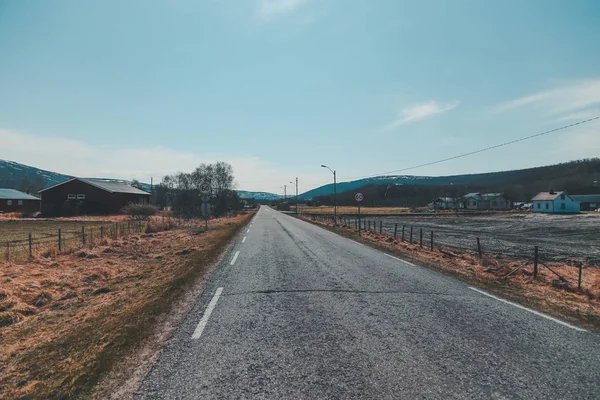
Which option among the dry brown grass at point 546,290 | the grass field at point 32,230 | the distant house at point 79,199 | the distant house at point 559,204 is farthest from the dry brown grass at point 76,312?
the distant house at point 559,204

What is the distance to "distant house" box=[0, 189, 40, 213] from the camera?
5679cm

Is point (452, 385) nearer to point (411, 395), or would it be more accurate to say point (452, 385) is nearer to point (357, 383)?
point (411, 395)

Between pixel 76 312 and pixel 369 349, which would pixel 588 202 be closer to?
pixel 369 349

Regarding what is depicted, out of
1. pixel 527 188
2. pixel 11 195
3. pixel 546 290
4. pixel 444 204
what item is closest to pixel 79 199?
pixel 11 195

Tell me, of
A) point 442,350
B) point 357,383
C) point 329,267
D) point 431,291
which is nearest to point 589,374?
point 442,350

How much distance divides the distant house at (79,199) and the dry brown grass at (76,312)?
143 ft

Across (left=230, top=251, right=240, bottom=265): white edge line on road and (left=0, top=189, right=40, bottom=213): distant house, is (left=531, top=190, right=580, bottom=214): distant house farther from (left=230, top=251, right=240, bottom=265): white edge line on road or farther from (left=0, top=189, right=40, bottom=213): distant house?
(left=0, top=189, right=40, bottom=213): distant house

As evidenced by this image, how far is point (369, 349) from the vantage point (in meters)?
4.37

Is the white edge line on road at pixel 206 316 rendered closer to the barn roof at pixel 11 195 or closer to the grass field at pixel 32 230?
the grass field at pixel 32 230

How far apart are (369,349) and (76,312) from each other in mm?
6023

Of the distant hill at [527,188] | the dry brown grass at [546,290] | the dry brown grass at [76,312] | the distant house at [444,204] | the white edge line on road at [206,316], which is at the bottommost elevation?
the dry brown grass at [546,290]

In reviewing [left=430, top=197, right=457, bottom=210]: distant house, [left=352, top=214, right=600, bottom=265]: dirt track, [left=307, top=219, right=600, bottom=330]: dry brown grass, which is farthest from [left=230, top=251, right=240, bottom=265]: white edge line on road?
[left=430, top=197, right=457, bottom=210]: distant house

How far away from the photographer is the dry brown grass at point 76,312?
3830 mm

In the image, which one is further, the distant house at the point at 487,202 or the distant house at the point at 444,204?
the distant house at the point at 444,204
